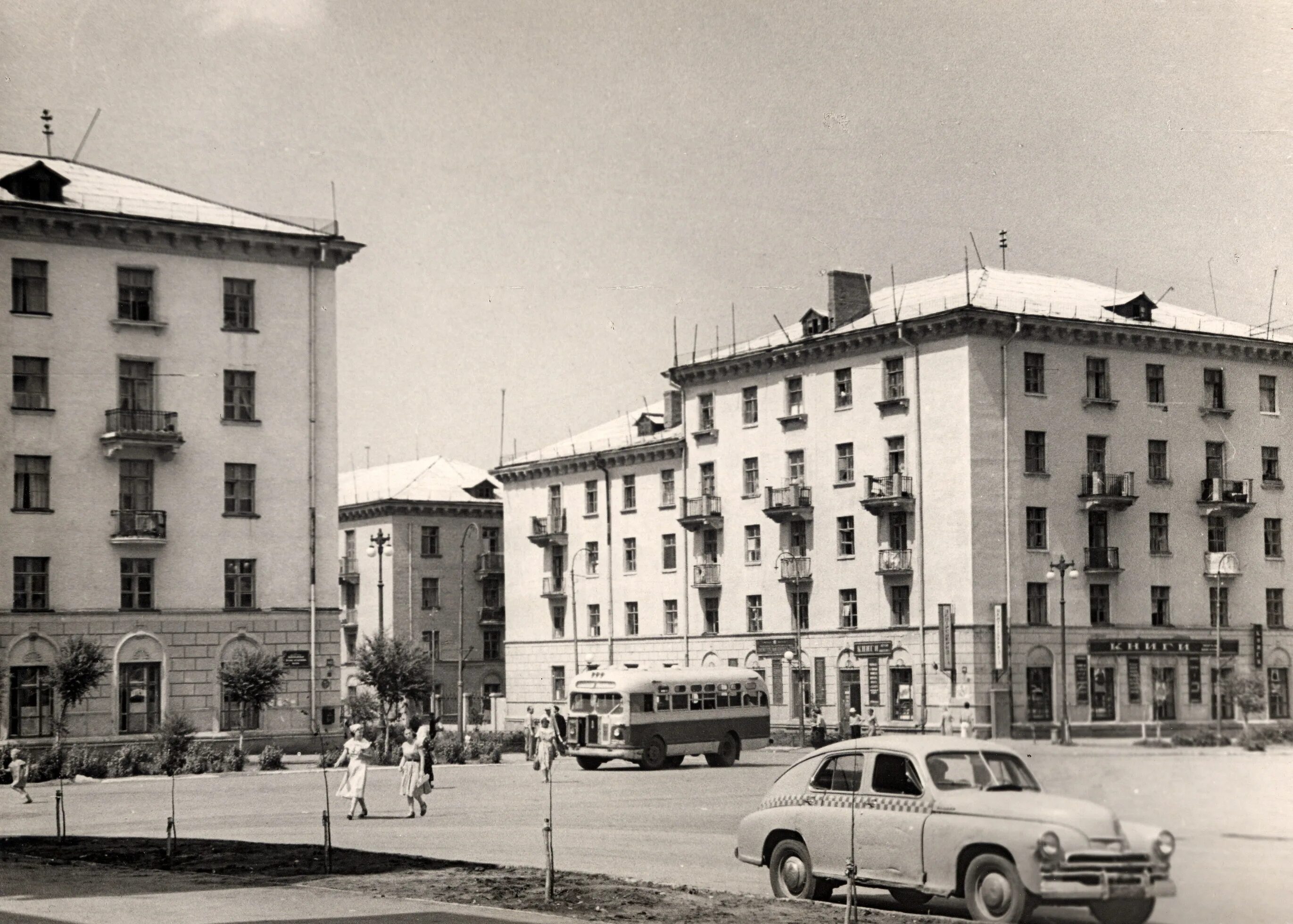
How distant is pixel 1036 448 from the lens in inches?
1155

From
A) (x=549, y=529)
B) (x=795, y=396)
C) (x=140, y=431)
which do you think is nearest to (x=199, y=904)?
(x=140, y=431)

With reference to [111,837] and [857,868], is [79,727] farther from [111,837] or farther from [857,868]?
[857,868]

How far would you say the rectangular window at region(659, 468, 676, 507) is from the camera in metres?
74.2

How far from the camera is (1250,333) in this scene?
1955 cm

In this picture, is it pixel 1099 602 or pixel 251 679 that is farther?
pixel 251 679

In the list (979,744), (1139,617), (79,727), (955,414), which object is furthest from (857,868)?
(79,727)

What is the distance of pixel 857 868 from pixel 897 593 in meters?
43.5

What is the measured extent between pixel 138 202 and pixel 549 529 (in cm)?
3541

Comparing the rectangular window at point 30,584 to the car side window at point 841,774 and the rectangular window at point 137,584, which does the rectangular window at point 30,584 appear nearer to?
the rectangular window at point 137,584

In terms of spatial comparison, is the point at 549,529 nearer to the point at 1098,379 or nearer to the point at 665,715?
the point at 665,715

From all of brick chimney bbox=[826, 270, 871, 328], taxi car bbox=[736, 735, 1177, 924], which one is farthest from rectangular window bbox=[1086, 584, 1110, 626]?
brick chimney bbox=[826, 270, 871, 328]

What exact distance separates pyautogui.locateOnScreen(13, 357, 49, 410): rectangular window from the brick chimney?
23176mm

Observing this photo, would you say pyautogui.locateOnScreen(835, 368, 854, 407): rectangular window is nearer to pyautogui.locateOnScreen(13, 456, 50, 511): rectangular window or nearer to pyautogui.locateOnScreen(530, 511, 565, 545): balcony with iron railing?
pyautogui.locateOnScreen(13, 456, 50, 511): rectangular window

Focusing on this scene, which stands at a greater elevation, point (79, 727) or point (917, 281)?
point (917, 281)
